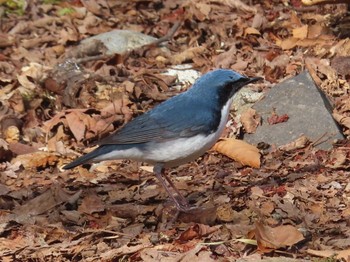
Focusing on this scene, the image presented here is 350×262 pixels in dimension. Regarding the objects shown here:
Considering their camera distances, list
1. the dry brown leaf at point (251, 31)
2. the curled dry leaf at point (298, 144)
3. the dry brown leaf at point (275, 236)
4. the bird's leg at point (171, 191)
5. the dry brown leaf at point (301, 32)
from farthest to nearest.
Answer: the dry brown leaf at point (251, 31), the dry brown leaf at point (301, 32), the curled dry leaf at point (298, 144), the bird's leg at point (171, 191), the dry brown leaf at point (275, 236)

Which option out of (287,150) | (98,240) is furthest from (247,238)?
(287,150)

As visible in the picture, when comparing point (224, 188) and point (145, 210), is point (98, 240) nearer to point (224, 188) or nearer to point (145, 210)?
point (145, 210)

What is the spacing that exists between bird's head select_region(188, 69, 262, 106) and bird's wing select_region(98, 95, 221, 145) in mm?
125

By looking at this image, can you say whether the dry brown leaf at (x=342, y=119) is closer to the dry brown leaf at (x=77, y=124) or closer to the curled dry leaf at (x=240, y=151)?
the curled dry leaf at (x=240, y=151)

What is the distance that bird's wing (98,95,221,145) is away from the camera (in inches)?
284

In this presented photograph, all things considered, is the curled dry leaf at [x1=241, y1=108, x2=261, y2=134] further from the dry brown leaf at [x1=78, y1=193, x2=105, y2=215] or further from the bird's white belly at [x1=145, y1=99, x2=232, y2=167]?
the dry brown leaf at [x1=78, y1=193, x2=105, y2=215]

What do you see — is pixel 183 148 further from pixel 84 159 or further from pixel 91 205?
pixel 91 205

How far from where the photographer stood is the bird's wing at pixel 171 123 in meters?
7.20

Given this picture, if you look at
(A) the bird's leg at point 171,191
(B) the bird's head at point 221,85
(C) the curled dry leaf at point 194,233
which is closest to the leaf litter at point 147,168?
(C) the curled dry leaf at point 194,233

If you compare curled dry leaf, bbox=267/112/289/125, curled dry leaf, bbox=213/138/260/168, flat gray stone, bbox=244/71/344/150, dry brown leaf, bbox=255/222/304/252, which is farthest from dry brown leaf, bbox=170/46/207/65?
dry brown leaf, bbox=255/222/304/252

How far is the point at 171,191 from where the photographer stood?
7785mm

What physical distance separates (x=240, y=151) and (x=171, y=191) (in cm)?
94

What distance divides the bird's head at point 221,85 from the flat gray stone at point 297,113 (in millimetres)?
1295

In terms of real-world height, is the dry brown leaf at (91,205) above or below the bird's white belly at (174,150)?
below
